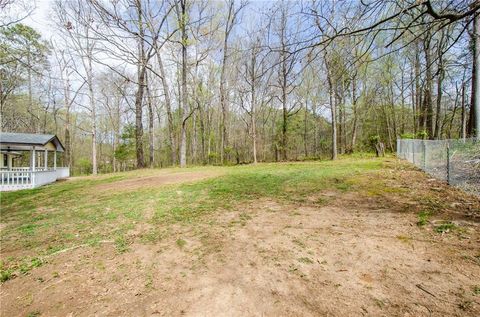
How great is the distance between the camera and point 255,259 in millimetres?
2568

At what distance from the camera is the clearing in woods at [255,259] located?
1886 mm

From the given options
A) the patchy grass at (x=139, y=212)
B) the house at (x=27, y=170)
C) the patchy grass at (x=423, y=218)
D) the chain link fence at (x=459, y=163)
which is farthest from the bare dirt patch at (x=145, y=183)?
the chain link fence at (x=459, y=163)

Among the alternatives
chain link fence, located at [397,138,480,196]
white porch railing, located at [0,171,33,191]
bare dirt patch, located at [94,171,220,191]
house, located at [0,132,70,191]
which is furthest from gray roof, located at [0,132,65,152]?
chain link fence, located at [397,138,480,196]

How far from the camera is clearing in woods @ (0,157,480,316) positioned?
189cm

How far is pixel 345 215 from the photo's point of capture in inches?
150

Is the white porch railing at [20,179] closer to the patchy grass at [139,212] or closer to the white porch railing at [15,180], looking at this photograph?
the white porch railing at [15,180]

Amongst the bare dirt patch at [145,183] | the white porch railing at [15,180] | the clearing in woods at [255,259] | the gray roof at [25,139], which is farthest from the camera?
the gray roof at [25,139]

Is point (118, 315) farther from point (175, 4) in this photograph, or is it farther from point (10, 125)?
point (10, 125)

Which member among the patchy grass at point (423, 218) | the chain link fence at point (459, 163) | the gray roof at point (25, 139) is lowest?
the patchy grass at point (423, 218)

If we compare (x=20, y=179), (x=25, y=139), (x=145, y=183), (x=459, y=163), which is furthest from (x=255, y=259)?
(x=25, y=139)

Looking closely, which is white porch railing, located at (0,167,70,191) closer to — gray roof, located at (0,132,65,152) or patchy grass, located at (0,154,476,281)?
gray roof, located at (0,132,65,152)

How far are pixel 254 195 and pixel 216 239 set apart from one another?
101 inches

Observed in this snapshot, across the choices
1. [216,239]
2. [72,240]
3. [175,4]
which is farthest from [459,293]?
[175,4]

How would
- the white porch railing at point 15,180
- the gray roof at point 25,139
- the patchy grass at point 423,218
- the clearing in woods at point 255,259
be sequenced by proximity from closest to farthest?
the clearing in woods at point 255,259 < the patchy grass at point 423,218 < the white porch railing at point 15,180 < the gray roof at point 25,139
